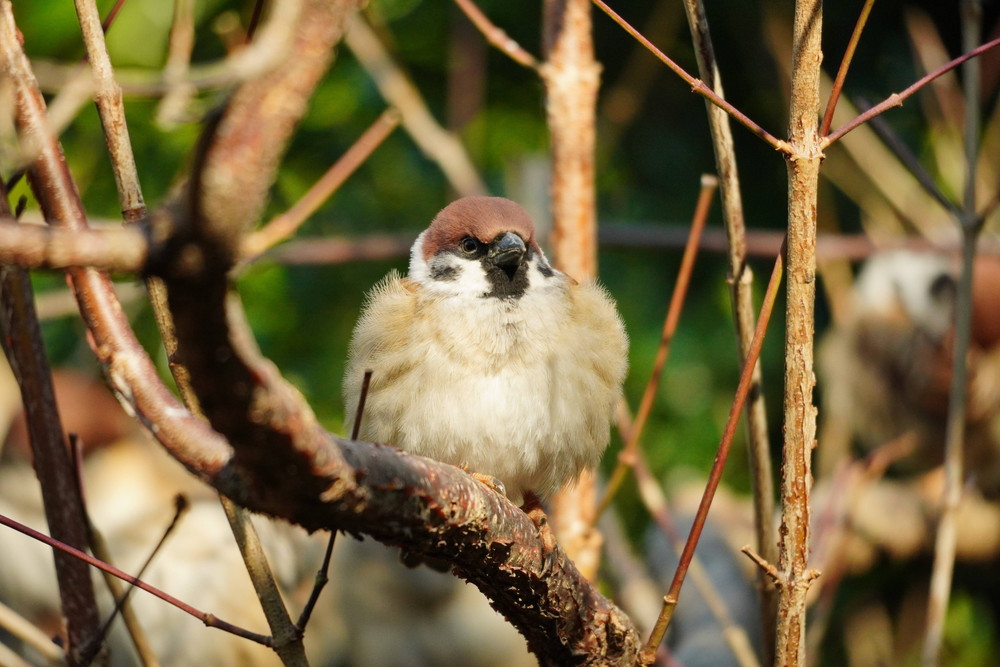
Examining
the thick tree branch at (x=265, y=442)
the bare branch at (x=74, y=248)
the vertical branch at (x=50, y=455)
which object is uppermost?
the vertical branch at (x=50, y=455)

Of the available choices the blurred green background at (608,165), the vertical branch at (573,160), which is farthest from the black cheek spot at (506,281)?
→ the blurred green background at (608,165)

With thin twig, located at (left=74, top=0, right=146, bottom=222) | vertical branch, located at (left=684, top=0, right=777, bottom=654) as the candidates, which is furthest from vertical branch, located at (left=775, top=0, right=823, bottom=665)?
thin twig, located at (left=74, top=0, right=146, bottom=222)

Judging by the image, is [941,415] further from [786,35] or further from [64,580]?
[64,580]

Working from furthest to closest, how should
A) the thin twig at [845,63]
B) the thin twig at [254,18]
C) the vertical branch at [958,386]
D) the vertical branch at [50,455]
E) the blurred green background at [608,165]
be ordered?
the blurred green background at [608,165], the vertical branch at [958,386], the vertical branch at [50,455], the thin twig at [254,18], the thin twig at [845,63]

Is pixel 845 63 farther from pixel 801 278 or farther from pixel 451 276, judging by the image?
pixel 451 276

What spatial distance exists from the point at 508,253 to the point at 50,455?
1031 millimetres

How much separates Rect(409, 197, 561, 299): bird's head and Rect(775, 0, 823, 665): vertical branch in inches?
37.8

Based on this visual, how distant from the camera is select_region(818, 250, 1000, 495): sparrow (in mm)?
3734

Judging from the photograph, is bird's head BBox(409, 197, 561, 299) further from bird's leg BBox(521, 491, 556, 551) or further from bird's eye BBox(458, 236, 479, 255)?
bird's leg BBox(521, 491, 556, 551)

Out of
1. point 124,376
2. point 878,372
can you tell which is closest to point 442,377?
point 124,376

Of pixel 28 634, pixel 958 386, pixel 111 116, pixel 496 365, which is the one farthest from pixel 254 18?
pixel 958 386

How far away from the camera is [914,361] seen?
4.00m

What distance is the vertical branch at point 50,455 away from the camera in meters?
1.56

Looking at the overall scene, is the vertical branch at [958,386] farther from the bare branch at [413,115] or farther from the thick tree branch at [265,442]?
the bare branch at [413,115]
